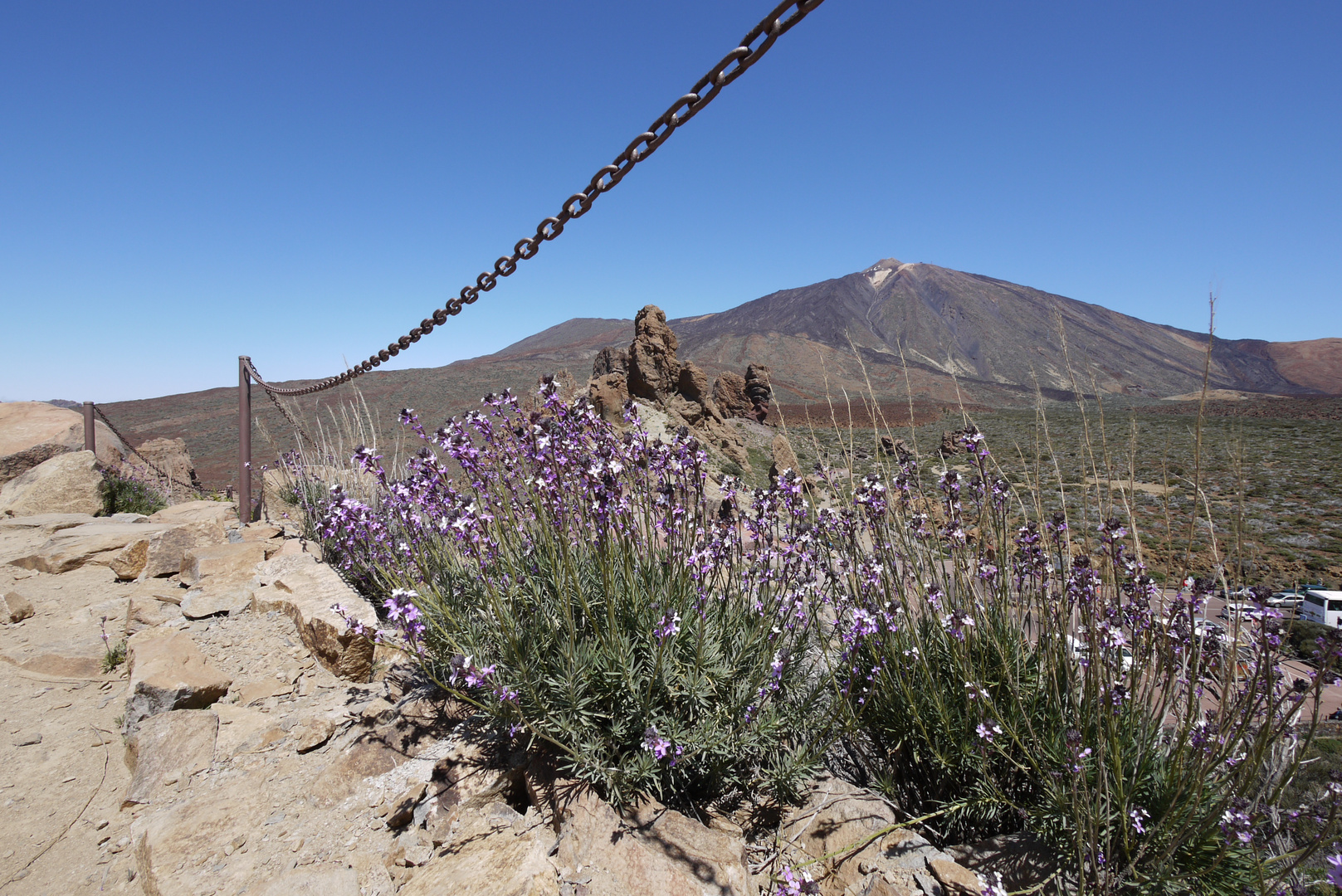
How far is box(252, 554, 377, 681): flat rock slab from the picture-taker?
374 cm

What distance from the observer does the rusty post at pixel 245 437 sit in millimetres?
6562

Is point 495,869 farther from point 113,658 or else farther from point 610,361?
point 610,361

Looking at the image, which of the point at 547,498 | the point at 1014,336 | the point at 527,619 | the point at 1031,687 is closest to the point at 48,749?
the point at 527,619

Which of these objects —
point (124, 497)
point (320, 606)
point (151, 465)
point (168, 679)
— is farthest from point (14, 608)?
point (151, 465)

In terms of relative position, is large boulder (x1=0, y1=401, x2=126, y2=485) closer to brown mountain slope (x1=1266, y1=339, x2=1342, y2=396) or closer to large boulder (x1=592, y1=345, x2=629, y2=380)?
large boulder (x1=592, y1=345, x2=629, y2=380)

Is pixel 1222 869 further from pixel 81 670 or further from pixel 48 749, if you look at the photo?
pixel 81 670

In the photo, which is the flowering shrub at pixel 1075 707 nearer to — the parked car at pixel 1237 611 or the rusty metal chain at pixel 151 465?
the parked car at pixel 1237 611

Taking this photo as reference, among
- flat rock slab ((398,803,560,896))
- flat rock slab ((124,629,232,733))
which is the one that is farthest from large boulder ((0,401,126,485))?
flat rock slab ((398,803,560,896))

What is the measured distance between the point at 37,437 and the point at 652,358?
1283 centimetres

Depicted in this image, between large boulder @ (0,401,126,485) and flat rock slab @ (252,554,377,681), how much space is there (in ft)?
24.7

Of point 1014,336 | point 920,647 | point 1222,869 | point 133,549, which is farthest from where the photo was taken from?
point 1014,336

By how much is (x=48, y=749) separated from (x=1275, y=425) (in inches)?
1958

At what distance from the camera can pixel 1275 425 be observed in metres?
34.4

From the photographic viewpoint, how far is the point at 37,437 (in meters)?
10.0
